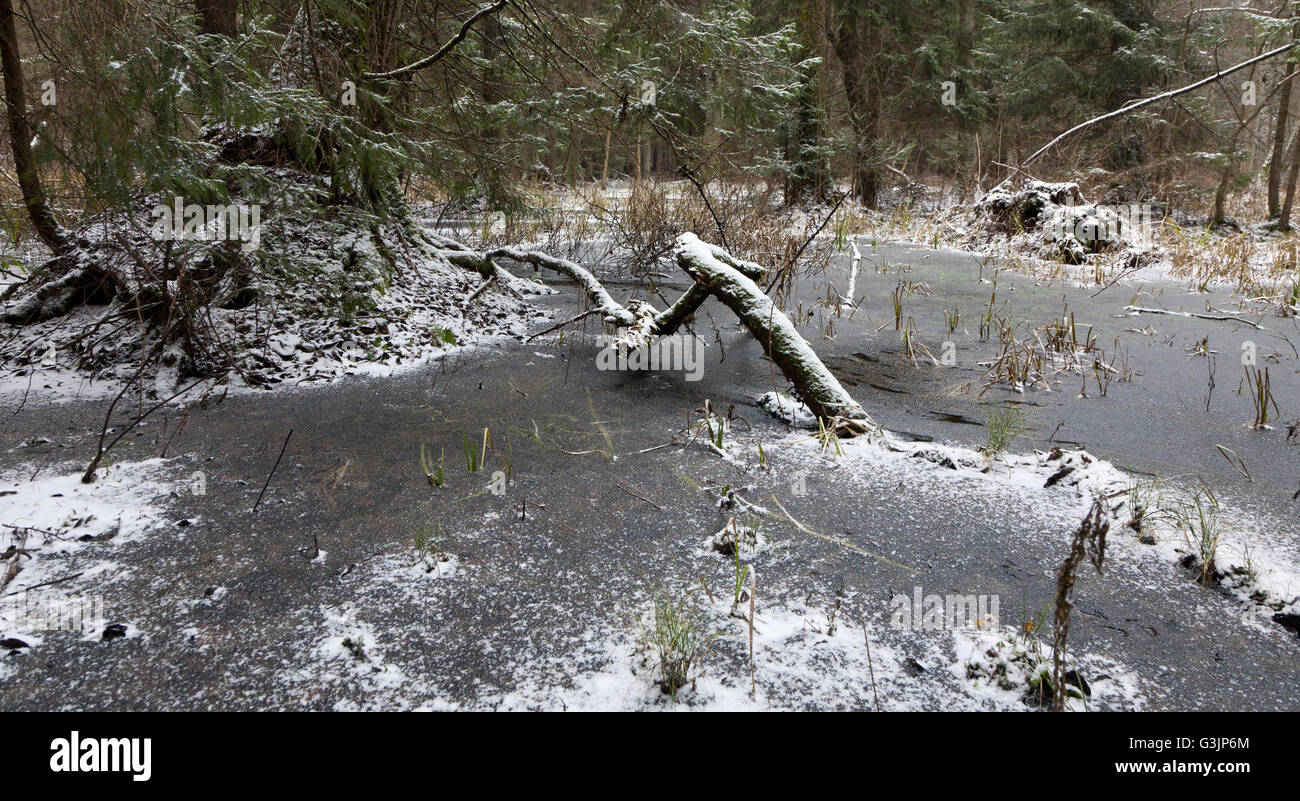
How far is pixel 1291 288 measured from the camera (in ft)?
21.9

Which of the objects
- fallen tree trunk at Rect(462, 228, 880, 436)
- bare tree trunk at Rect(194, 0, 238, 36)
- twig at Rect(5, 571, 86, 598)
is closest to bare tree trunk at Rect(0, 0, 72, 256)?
bare tree trunk at Rect(194, 0, 238, 36)

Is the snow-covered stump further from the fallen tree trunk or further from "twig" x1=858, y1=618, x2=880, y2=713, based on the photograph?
"twig" x1=858, y1=618, x2=880, y2=713

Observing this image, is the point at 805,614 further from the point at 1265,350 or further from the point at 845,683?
the point at 1265,350

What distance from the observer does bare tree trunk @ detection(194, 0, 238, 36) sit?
5.24 meters

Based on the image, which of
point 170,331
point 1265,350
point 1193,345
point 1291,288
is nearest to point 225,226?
point 170,331

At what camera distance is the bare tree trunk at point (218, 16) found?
5.24 meters

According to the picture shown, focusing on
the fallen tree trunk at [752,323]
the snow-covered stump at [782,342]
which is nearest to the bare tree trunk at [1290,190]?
the fallen tree trunk at [752,323]

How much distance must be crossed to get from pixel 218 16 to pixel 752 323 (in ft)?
15.1

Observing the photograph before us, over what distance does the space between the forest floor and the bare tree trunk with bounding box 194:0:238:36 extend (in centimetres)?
300

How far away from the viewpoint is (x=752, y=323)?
13.8 ft

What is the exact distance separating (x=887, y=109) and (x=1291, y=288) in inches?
419

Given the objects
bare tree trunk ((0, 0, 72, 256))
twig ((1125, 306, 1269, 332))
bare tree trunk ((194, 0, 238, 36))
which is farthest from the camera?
twig ((1125, 306, 1269, 332))

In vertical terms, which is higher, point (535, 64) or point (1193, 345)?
point (535, 64)

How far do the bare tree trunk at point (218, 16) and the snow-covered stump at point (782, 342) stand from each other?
382cm
